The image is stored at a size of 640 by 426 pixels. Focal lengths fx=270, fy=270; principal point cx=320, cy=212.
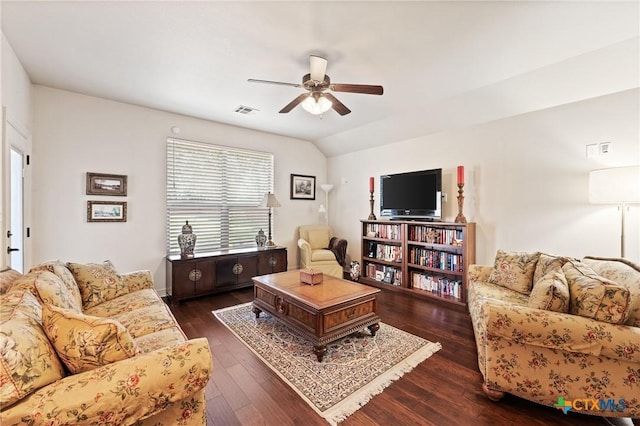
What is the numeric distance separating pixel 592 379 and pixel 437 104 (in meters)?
3.20

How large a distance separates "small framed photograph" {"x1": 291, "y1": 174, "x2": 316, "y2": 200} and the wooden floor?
10.8 feet

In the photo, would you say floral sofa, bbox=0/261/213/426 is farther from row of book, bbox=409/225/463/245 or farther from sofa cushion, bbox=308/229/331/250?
sofa cushion, bbox=308/229/331/250

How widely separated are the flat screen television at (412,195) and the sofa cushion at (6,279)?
4.25 metres

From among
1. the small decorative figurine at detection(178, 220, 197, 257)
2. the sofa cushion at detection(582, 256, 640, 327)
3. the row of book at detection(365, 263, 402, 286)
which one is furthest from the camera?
the row of book at detection(365, 263, 402, 286)

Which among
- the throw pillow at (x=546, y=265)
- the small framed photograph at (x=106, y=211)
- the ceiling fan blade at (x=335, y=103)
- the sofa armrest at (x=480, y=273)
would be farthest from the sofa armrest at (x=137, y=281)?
the throw pillow at (x=546, y=265)

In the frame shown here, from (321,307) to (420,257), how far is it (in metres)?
2.40

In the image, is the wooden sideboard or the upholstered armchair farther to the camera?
the upholstered armchair

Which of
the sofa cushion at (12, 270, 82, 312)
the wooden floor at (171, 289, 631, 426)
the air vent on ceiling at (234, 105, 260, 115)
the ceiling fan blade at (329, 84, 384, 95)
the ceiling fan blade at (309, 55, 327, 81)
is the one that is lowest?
the wooden floor at (171, 289, 631, 426)

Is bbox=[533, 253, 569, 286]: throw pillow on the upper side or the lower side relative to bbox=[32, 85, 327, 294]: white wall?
lower

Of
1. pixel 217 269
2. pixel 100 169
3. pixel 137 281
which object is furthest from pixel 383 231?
pixel 100 169

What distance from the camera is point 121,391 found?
105cm

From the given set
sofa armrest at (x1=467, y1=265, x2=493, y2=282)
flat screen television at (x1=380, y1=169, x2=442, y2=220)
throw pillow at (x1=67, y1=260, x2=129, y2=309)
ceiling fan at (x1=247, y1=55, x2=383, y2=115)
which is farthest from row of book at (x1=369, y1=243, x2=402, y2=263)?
throw pillow at (x1=67, y1=260, x2=129, y2=309)

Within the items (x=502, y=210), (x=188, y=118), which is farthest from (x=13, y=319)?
(x=502, y=210)

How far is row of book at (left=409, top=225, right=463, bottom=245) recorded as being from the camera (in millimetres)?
3789
